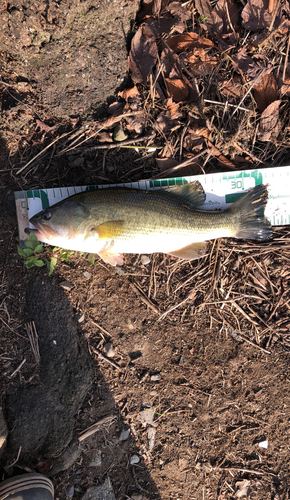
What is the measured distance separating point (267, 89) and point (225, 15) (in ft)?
3.87

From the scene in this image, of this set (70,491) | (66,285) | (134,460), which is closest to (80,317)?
(66,285)

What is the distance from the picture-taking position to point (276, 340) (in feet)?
14.2

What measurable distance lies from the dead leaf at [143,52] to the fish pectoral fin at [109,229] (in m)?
2.07

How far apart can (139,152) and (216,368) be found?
3.38 m

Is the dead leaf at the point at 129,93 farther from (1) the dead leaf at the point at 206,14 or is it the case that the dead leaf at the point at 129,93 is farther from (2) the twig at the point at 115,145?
(1) the dead leaf at the point at 206,14

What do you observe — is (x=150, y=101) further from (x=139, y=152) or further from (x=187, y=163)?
(x=187, y=163)

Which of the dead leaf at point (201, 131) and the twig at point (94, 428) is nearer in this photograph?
the twig at point (94, 428)

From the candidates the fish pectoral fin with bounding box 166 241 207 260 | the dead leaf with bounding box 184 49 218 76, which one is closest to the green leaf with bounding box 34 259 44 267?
A: the fish pectoral fin with bounding box 166 241 207 260

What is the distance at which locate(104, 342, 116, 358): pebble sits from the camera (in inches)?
165

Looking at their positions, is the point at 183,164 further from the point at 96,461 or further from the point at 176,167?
the point at 96,461

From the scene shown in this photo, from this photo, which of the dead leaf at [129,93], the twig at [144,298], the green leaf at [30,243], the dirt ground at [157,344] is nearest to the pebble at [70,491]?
the dirt ground at [157,344]

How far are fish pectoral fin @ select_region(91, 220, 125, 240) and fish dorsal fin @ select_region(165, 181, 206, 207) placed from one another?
2.86 ft

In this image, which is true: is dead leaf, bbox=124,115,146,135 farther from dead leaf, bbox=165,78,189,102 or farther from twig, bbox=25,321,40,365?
twig, bbox=25,321,40,365

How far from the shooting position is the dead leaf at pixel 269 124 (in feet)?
13.6
